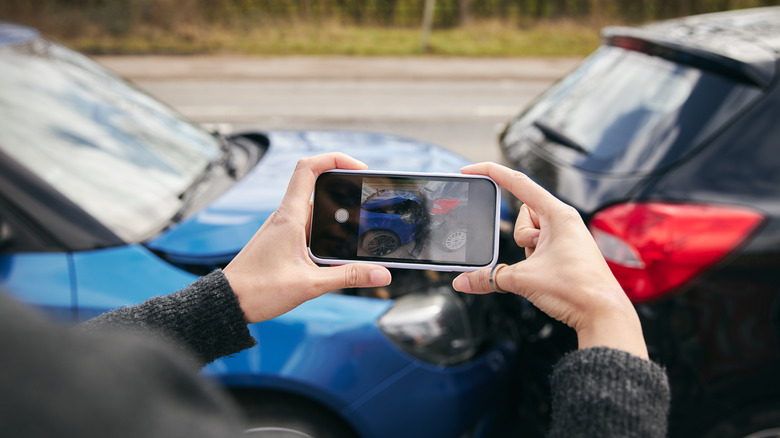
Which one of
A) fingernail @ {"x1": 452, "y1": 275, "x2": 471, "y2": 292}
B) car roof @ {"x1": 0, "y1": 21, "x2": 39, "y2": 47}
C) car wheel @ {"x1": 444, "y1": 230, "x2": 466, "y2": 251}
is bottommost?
fingernail @ {"x1": 452, "y1": 275, "x2": 471, "y2": 292}

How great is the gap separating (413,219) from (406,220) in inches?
0.7

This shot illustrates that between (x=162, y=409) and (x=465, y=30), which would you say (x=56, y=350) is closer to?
(x=162, y=409)

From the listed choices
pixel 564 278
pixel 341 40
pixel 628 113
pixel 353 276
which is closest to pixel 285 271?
pixel 353 276

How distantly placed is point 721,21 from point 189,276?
103 inches

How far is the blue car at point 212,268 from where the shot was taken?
1.55 meters

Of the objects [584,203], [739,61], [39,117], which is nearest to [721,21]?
[739,61]

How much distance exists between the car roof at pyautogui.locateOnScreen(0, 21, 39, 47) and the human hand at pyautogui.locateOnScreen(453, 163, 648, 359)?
225 centimetres

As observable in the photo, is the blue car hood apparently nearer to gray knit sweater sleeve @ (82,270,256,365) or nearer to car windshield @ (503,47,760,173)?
car windshield @ (503,47,760,173)

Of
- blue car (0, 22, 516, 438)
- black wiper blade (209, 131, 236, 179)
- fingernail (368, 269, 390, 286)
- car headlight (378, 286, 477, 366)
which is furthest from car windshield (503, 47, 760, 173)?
black wiper blade (209, 131, 236, 179)

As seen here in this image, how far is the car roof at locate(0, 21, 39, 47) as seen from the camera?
85.1 inches

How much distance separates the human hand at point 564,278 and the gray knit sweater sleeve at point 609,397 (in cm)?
6

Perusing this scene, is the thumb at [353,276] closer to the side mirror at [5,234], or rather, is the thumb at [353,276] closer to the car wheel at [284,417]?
the car wheel at [284,417]

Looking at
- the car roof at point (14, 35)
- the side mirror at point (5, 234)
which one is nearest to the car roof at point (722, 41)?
the side mirror at point (5, 234)

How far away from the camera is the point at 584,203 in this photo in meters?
1.77
